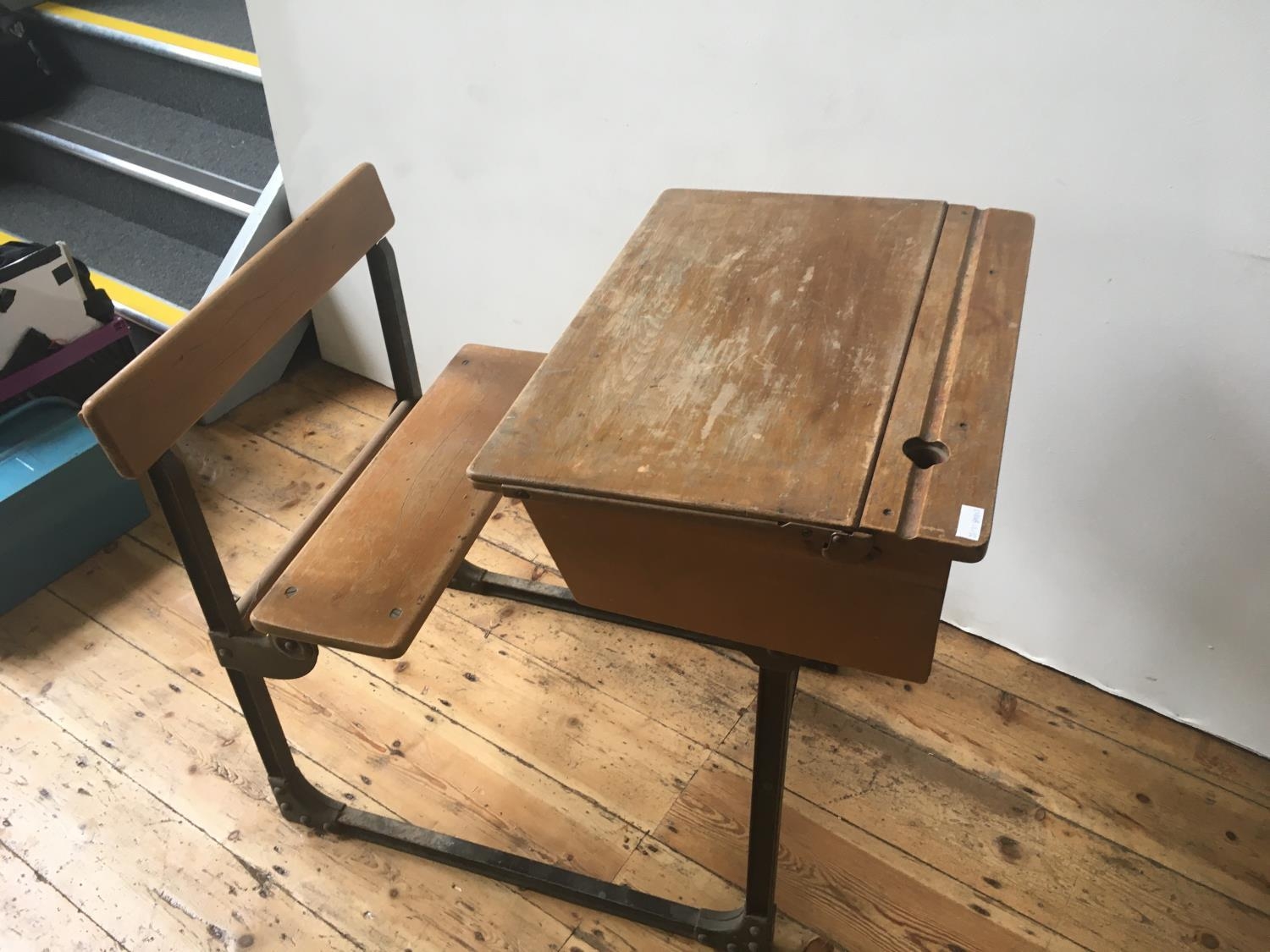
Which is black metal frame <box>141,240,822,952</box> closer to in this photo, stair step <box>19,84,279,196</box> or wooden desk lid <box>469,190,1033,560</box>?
wooden desk lid <box>469,190,1033,560</box>

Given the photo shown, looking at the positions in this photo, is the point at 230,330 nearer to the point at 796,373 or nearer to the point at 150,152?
the point at 796,373

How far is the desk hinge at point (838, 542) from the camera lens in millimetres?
805

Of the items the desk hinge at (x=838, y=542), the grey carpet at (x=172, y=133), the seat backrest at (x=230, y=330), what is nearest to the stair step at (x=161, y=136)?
the grey carpet at (x=172, y=133)

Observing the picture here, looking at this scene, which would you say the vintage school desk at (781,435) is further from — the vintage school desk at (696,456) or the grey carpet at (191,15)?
the grey carpet at (191,15)

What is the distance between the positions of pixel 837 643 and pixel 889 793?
670 millimetres

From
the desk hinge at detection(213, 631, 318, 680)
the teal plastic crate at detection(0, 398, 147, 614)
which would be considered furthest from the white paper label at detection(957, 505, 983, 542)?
the teal plastic crate at detection(0, 398, 147, 614)

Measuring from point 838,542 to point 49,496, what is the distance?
65.5 inches

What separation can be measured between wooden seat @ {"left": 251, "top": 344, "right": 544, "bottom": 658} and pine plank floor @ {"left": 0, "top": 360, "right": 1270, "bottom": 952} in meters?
0.48

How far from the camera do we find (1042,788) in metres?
1.53

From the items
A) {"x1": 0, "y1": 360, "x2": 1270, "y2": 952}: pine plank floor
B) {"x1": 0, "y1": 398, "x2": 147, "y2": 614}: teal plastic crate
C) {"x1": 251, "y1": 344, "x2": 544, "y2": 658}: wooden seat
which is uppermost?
{"x1": 251, "y1": 344, "x2": 544, "y2": 658}: wooden seat

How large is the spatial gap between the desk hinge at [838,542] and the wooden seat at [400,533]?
0.54m

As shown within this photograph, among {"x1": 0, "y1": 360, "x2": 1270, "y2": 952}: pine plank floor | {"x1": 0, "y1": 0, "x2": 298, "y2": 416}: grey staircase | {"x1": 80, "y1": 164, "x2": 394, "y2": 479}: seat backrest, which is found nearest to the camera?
{"x1": 80, "y1": 164, "x2": 394, "y2": 479}: seat backrest

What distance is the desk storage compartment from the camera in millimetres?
845

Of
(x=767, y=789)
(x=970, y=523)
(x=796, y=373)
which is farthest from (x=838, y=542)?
(x=767, y=789)
